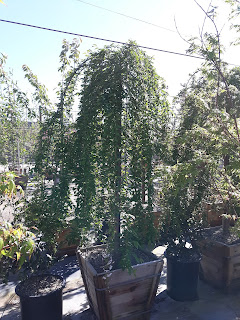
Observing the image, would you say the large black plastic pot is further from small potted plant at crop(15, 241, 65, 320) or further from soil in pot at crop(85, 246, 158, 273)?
soil in pot at crop(85, 246, 158, 273)

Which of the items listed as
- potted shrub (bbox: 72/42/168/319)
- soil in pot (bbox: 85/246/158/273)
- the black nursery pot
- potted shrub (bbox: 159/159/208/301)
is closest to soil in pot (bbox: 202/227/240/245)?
potted shrub (bbox: 159/159/208/301)

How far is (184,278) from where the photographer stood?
11.7 feet

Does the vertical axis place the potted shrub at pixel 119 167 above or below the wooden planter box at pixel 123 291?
above

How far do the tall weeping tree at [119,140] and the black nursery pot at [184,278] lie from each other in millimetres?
689

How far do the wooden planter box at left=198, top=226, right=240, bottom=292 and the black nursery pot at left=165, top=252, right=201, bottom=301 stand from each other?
0.32m

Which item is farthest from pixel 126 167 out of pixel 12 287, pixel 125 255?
pixel 12 287

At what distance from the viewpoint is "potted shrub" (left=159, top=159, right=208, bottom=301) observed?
3553mm

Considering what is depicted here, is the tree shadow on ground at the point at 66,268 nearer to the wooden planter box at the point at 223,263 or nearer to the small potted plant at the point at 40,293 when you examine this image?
the small potted plant at the point at 40,293

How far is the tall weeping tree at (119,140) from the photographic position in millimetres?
2943

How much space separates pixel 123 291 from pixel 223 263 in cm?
154

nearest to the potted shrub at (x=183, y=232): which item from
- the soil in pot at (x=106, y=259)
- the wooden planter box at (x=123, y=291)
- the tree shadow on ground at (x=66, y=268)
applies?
the soil in pot at (x=106, y=259)

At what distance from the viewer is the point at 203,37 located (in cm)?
289

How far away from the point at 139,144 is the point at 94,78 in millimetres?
907

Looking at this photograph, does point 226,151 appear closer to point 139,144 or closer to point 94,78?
point 139,144
